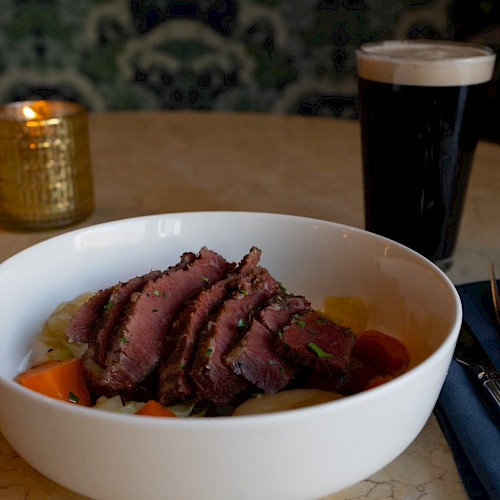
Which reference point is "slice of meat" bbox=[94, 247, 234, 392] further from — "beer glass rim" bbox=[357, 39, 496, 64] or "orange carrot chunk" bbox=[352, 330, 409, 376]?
"beer glass rim" bbox=[357, 39, 496, 64]

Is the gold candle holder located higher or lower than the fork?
higher

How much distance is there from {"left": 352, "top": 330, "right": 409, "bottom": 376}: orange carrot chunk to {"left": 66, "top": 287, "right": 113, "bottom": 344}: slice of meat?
0.42 meters

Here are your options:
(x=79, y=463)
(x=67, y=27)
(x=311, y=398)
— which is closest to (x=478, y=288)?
(x=311, y=398)

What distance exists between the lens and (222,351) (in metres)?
1.06

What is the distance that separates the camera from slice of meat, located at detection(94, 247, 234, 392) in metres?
1.08

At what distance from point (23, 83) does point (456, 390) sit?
3.12m

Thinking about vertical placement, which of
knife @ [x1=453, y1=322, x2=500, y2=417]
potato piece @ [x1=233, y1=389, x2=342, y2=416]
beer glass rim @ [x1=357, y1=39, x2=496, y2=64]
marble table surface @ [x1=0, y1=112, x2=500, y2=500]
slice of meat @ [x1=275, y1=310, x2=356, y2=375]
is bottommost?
marble table surface @ [x1=0, y1=112, x2=500, y2=500]

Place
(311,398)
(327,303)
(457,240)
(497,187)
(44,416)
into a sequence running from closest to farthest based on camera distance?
(44,416)
(311,398)
(327,303)
(457,240)
(497,187)

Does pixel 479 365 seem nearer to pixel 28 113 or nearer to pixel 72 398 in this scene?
pixel 72 398

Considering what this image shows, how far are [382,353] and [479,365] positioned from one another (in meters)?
0.17

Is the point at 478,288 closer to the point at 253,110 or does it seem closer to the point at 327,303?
the point at 327,303

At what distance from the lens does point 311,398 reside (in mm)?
1029

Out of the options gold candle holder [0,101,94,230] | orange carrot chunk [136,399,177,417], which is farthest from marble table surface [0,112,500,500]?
orange carrot chunk [136,399,177,417]

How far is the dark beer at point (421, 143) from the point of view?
165cm
